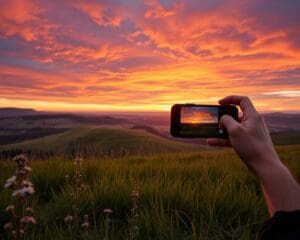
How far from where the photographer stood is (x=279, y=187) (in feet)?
4.23

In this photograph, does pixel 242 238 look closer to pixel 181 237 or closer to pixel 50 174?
pixel 181 237

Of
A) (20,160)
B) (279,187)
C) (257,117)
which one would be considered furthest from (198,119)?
(20,160)

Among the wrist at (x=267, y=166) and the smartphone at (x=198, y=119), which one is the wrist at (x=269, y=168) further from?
the smartphone at (x=198, y=119)

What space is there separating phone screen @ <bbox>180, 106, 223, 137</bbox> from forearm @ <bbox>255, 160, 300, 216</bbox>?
2.64 ft

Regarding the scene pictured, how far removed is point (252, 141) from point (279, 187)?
29cm

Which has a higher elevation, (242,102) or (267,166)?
(242,102)

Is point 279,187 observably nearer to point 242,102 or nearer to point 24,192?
point 242,102

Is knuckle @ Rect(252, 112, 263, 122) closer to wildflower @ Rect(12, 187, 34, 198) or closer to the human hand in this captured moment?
the human hand

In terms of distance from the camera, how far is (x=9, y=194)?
16.2ft

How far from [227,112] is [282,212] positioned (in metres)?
1.14

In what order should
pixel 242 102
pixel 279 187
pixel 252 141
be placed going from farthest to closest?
pixel 242 102 → pixel 252 141 → pixel 279 187

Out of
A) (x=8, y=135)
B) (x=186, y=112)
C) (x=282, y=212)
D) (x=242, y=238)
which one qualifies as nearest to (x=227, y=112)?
(x=186, y=112)

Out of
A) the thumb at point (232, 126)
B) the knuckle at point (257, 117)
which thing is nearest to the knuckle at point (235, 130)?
the thumb at point (232, 126)

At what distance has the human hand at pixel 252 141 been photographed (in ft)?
4.75
